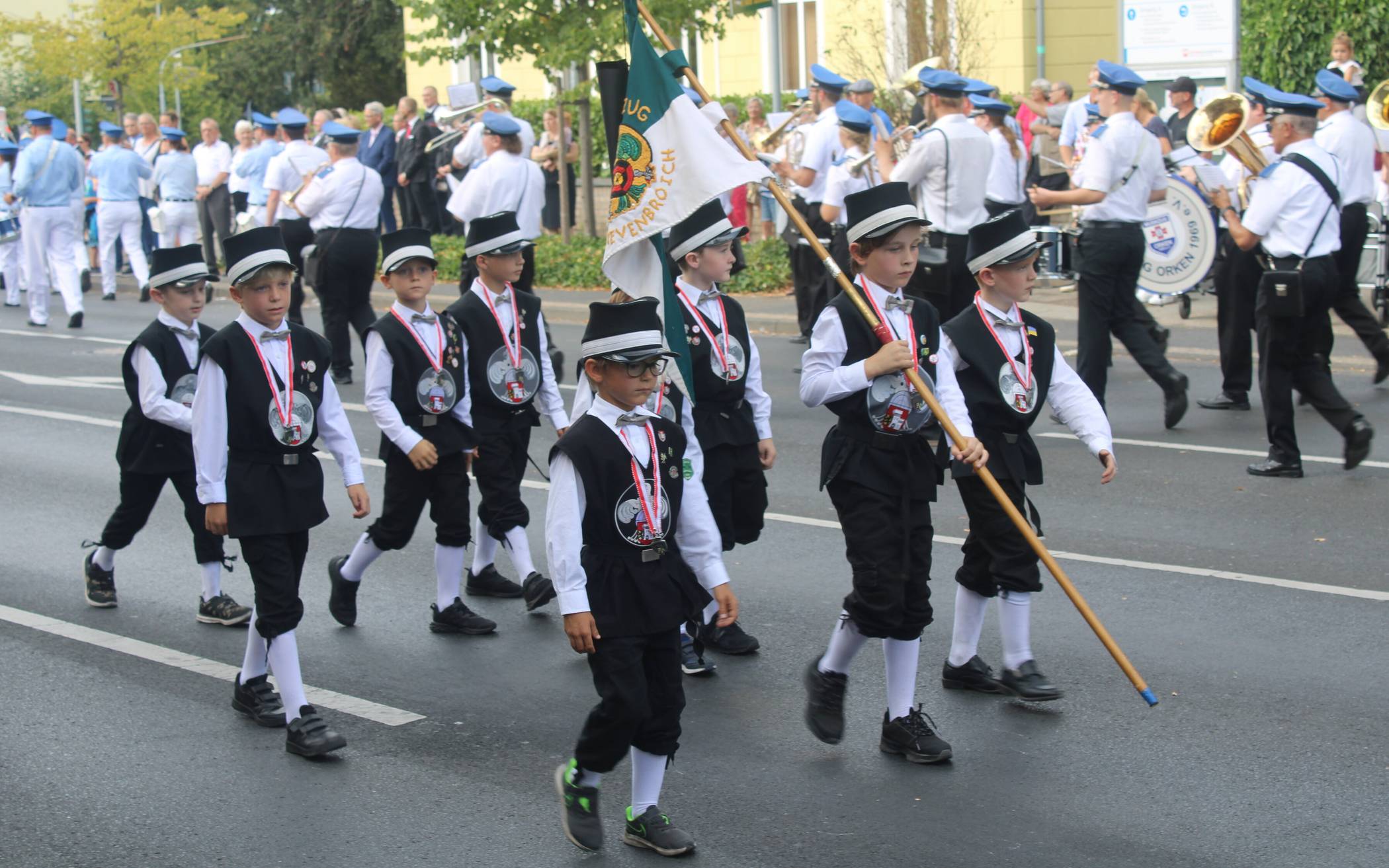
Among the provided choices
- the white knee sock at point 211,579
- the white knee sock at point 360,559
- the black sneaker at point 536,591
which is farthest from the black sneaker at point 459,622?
the white knee sock at point 211,579

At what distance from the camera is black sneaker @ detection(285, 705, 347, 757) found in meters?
5.79

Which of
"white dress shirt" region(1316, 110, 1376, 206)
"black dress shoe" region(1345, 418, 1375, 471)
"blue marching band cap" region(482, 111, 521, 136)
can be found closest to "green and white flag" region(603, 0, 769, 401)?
"black dress shoe" region(1345, 418, 1375, 471)

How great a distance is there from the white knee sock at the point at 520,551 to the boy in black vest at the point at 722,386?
1.10 metres

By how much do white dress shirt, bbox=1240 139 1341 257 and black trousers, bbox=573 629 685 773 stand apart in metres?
6.33

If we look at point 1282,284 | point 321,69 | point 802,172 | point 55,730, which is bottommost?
point 55,730

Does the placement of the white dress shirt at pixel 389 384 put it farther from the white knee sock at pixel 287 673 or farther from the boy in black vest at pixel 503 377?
the white knee sock at pixel 287 673

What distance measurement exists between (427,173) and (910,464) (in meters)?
18.1

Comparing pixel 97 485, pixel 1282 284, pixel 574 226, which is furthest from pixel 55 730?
pixel 574 226

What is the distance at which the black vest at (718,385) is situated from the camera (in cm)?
669

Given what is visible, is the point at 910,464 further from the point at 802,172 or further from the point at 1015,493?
the point at 802,172

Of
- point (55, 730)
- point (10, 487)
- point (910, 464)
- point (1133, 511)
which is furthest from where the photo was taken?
point (10, 487)

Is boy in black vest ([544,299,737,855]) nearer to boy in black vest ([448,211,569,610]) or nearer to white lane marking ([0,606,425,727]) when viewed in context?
white lane marking ([0,606,425,727])

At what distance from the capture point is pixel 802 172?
14.3 metres

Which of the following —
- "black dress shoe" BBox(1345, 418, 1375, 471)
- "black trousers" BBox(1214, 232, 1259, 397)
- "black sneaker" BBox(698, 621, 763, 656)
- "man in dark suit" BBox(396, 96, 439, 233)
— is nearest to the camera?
"black sneaker" BBox(698, 621, 763, 656)
